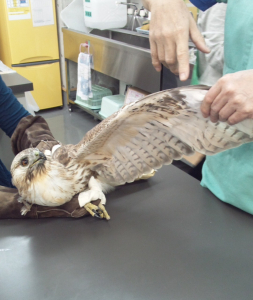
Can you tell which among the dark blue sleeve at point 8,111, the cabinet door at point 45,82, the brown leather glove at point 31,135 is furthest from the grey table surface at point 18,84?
the cabinet door at point 45,82

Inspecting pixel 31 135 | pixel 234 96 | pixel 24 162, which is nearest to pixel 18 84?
pixel 31 135

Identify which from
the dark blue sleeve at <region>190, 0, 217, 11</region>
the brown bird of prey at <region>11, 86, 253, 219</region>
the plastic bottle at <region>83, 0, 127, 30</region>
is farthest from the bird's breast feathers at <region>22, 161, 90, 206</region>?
the plastic bottle at <region>83, 0, 127, 30</region>

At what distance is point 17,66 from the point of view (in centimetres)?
354

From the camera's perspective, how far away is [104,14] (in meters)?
3.07

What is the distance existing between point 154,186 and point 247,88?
0.56 metres

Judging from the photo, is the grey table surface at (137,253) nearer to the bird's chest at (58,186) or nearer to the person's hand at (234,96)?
the bird's chest at (58,186)

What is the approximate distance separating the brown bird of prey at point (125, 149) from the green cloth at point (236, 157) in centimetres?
15

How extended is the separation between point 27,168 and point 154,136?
0.41 meters

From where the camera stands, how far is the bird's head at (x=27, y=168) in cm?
93

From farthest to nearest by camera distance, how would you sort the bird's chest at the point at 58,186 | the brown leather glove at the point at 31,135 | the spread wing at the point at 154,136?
1. the brown leather glove at the point at 31,135
2. the bird's chest at the point at 58,186
3. the spread wing at the point at 154,136

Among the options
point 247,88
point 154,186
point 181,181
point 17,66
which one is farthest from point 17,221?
point 17,66

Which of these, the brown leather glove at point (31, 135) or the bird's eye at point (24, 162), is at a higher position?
the bird's eye at point (24, 162)

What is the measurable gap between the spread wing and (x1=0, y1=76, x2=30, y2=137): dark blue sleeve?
479 mm

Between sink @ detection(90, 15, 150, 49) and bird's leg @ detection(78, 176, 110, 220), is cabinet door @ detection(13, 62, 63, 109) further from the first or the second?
bird's leg @ detection(78, 176, 110, 220)
